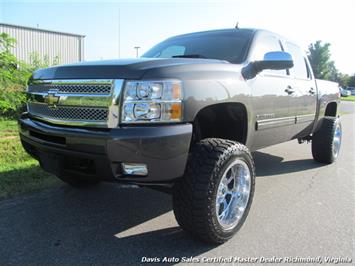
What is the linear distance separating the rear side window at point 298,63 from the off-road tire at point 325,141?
1.04 meters

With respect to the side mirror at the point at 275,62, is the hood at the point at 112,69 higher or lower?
lower

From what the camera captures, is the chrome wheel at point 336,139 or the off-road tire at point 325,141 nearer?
the off-road tire at point 325,141

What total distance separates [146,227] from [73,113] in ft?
4.13

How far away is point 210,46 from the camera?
4125 mm

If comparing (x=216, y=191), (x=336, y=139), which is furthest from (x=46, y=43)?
(x=216, y=191)

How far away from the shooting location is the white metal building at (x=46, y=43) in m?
18.6

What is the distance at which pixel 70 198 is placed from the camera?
403 cm

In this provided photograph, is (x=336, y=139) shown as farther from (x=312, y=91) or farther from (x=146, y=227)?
(x=146, y=227)

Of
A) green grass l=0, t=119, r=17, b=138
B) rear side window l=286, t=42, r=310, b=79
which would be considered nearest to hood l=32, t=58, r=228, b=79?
rear side window l=286, t=42, r=310, b=79

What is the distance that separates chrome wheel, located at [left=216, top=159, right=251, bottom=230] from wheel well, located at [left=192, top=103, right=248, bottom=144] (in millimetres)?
393

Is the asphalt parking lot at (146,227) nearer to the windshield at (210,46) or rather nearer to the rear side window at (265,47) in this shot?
the rear side window at (265,47)

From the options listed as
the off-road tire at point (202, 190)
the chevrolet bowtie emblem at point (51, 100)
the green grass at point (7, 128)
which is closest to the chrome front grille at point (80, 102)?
the chevrolet bowtie emblem at point (51, 100)

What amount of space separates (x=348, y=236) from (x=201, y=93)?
189 centimetres

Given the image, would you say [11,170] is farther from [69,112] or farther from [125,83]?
[125,83]
